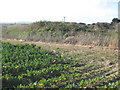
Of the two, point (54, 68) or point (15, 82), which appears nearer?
point (15, 82)

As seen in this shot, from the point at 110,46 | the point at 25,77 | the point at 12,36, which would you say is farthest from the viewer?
the point at 12,36

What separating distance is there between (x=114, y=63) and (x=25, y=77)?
480cm

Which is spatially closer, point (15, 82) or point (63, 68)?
point (15, 82)

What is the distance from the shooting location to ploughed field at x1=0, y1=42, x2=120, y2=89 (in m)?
8.26

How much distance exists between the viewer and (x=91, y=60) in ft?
43.4

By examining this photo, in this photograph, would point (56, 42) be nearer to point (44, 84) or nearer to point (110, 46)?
point (110, 46)

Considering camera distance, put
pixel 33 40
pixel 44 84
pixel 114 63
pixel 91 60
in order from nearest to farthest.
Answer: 1. pixel 44 84
2. pixel 114 63
3. pixel 91 60
4. pixel 33 40

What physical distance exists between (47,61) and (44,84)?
449 centimetres

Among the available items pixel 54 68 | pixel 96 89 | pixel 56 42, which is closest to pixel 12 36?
pixel 56 42

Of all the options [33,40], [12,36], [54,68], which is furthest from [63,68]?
[12,36]

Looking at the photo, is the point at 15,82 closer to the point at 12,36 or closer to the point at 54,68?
the point at 54,68

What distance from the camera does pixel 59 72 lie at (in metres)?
10.6

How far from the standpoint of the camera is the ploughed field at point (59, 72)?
826 cm

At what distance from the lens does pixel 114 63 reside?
39.6 feet
